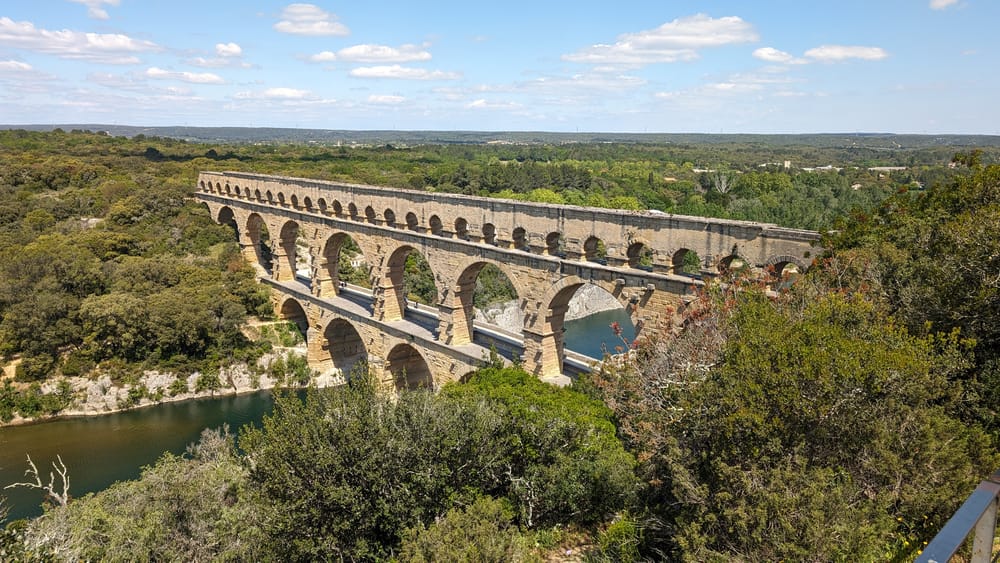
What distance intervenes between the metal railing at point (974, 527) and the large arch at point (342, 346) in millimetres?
27425

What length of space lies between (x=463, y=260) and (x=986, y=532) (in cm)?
1904

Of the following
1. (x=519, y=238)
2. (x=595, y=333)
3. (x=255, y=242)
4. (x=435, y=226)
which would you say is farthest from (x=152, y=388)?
(x=595, y=333)

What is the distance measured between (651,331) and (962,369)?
25.7 feet

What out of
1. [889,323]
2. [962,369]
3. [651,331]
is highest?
[889,323]

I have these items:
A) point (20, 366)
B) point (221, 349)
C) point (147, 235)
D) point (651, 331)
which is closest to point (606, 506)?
point (651, 331)

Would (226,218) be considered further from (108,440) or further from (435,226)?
(435,226)

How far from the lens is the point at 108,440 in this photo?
78.2ft

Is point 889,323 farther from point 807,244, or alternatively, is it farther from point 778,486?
point 807,244

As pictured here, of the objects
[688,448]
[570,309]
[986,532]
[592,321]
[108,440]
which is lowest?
[592,321]

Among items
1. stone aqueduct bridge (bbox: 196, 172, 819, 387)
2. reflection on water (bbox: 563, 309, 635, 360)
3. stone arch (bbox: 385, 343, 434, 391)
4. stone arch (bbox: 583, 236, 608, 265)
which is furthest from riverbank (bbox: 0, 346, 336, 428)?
reflection on water (bbox: 563, 309, 635, 360)

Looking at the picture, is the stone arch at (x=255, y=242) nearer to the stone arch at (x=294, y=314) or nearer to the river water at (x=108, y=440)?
Result: the stone arch at (x=294, y=314)

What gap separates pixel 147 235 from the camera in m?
38.0

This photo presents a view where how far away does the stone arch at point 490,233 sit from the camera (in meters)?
21.1

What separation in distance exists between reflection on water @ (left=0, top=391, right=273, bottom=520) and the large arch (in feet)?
11.0
